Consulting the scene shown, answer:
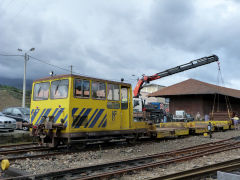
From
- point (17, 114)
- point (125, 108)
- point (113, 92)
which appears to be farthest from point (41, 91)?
point (17, 114)

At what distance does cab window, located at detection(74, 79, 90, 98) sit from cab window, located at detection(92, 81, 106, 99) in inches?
11.9

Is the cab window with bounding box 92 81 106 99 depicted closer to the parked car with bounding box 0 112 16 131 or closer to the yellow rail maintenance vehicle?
the yellow rail maintenance vehicle

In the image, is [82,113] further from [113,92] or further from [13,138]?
[13,138]

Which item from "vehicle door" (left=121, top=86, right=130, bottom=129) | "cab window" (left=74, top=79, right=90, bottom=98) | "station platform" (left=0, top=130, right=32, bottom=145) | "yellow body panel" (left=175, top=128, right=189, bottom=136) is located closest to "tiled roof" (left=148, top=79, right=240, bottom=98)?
"yellow body panel" (left=175, top=128, right=189, bottom=136)

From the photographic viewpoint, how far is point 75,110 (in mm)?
8898

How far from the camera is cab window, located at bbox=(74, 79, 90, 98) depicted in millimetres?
9055

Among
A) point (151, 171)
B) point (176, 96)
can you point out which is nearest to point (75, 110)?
point (151, 171)

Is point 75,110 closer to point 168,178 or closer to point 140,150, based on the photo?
point 140,150

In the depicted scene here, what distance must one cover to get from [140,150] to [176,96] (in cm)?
2777

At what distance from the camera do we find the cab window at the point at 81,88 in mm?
9055

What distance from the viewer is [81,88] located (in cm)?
923

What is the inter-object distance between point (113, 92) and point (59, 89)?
7.77ft

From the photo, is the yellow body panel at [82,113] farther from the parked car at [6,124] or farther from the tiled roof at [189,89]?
the tiled roof at [189,89]

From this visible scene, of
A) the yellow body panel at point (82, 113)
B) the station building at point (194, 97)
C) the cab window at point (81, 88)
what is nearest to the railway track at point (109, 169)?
the yellow body panel at point (82, 113)
